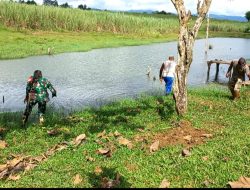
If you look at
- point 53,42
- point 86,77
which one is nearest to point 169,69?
point 86,77

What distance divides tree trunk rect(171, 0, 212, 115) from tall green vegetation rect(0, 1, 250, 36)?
155 ft

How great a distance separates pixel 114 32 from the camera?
233ft

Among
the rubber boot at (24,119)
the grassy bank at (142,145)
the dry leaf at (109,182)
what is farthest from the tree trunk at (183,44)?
the dry leaf at (109,182)

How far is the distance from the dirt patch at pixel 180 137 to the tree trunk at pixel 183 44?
1.51 m

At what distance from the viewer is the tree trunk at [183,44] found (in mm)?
12969

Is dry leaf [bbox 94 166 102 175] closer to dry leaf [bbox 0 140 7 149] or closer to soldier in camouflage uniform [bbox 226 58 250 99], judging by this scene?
dry leaf [bbox 0 140 7 149]

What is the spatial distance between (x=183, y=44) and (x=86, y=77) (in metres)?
16.7

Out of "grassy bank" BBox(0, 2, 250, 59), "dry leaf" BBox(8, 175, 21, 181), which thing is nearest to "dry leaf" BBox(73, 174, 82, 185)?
"dry leaf" BBox(8, 175, 21, 181)

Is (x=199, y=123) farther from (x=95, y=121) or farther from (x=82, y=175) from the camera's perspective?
(x=82, y=175)

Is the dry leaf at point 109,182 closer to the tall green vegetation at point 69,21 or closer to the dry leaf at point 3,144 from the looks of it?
the dry leaf at point 3,144

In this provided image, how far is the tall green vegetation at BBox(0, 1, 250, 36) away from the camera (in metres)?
57.3

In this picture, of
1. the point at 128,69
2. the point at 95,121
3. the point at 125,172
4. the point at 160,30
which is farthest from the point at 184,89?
the point at 160,30

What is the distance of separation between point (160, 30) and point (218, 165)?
75980mm

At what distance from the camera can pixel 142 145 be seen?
35.9 ft
